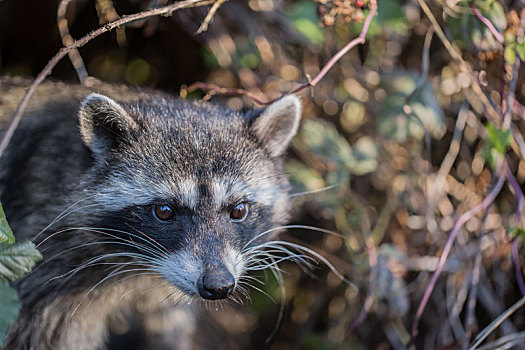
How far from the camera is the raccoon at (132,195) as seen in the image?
205 centimetres

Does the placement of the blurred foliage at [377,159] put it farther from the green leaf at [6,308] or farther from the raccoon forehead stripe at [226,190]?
the green leaf at [6,308]

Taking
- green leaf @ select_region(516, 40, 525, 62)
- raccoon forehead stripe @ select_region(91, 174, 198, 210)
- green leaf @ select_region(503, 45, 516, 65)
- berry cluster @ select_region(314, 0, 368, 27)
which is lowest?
raccoon forehead stripe @ select_region(91, 174, 198, 210)

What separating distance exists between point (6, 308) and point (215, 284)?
660 millimetres

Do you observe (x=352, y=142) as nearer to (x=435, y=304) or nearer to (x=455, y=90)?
(x=455, y=90)

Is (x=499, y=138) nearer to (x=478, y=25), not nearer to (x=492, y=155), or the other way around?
(x=492, y=155)

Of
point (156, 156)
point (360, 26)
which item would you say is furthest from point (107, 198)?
point (360, 26)

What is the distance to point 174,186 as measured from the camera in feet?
6.73

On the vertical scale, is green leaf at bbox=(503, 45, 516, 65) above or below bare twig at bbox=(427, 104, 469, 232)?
above

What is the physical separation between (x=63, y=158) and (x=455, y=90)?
2.10 metres

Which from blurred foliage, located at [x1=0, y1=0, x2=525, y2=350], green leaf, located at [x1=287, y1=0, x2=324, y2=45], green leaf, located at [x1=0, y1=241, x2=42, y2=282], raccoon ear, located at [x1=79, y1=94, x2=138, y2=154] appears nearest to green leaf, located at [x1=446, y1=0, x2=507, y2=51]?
blurred foliage, located at [x1=0, y1=0, x2=525, y2=350]

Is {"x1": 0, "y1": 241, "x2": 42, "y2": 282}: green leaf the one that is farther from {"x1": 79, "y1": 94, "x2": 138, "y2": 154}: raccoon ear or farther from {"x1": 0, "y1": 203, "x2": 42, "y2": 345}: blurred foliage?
{"x1": 79, "y1": 94, "x2": 138, "y2": 154}: raccoon ear

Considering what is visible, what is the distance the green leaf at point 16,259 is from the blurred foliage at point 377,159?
1.40 meters

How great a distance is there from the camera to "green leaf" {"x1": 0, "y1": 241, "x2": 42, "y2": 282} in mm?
1505

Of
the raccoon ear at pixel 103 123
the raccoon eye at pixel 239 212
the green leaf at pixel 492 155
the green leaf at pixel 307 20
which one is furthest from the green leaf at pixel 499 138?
the raccoon ear at pixel 103 123
